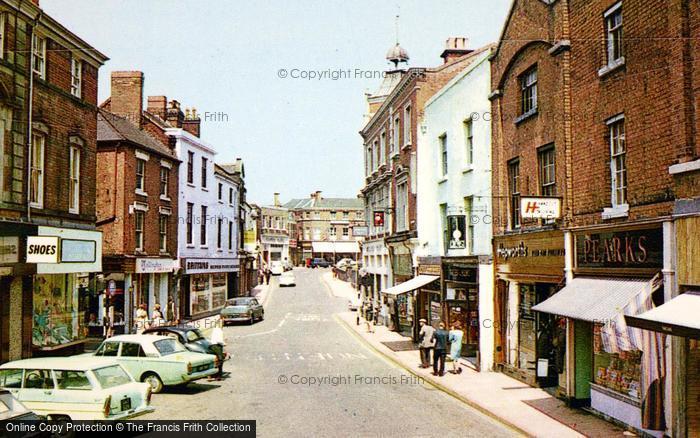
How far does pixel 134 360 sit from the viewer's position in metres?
17.2

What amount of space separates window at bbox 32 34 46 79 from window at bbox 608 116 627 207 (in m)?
17.1

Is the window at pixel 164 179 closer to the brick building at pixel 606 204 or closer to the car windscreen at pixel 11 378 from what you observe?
the brick building at pixel 606 204

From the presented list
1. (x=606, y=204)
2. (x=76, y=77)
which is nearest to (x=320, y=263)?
(x=76, y=77)

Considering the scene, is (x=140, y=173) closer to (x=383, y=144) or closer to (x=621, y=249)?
(x=383, y=144)

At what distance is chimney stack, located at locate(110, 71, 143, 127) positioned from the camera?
124ft

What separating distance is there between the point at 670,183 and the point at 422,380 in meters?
10.7

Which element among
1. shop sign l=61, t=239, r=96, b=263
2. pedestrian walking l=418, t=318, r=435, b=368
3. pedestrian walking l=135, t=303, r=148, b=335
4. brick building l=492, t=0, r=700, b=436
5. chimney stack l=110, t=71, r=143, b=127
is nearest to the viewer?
brick building l=492, t=0, r=700, b=436

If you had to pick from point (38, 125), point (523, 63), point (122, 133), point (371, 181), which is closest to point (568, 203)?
point (523, 63)

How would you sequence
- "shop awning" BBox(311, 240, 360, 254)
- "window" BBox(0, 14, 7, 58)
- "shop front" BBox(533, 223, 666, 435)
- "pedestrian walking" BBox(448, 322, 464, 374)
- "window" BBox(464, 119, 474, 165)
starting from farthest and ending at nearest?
"shop awning" BBox(311, 240, 360, 254) < "window" BBox(464, 119, 474, 165) < "pedestrian walking" BBox(448, 322, 464, 374) < "window" BBox(0, 14, 7, 58) < "shop front" BBox(533, 223, 666, 435)

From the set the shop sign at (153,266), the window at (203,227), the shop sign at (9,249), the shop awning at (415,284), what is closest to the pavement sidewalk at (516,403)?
the shop awning at (415,284)

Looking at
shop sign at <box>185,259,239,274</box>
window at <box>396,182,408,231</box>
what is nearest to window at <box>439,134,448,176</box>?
window at <box>396,182,408,231</box>

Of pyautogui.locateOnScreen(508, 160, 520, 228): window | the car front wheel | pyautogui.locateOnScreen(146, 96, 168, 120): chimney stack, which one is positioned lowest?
the car front wheel

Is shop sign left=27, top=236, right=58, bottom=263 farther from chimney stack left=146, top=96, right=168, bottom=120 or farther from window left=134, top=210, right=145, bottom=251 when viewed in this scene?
chimney stack left=146, top=96, right=168, bottom=120

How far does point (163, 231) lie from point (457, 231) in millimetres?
20198
